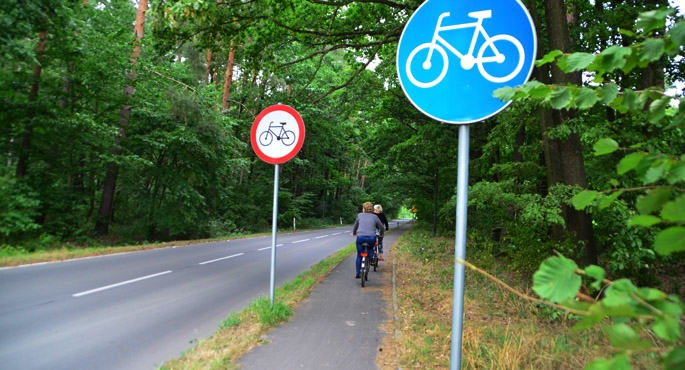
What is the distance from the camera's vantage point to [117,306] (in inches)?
248

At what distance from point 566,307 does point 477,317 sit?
489 centimetres

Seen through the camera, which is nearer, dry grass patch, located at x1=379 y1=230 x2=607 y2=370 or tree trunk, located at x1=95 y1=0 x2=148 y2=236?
dry grass patch, located at x1=379 y1=230 x2=607 y2=370

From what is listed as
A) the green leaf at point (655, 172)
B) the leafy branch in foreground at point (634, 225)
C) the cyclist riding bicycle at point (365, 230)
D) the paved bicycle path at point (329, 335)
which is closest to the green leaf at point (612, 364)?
the leafy branch in foreground at point (634, 225)

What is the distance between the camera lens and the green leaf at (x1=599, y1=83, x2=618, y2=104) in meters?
1.23

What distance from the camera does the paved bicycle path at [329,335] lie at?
12.6 ft

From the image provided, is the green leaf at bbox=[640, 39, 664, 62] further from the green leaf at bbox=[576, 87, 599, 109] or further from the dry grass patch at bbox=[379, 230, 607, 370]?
the dry grass patch at bbox=[379, 230, 607, 370]

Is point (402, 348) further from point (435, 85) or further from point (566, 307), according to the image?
point (566, 307)

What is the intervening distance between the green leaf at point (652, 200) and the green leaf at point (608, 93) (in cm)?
36

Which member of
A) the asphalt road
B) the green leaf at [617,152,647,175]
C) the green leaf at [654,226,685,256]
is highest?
the green leaf at [617,152,647,175]

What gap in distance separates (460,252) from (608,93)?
986mm

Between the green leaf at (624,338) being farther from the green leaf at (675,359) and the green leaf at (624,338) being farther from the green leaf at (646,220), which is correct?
the green leaf at (646,220)

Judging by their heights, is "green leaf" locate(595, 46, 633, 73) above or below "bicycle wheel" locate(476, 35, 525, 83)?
below

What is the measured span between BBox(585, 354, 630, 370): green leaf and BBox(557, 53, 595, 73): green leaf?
33.6 inches

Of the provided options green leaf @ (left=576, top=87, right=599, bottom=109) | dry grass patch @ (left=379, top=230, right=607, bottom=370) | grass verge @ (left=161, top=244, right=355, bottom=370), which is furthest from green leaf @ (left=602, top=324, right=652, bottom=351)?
grass verge @ (left=161, top=244, right=355, bottom=370)
